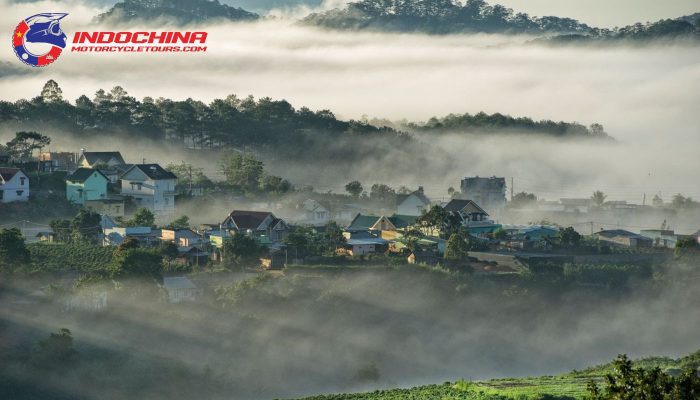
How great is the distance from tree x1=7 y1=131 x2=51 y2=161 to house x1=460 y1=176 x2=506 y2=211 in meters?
26.5

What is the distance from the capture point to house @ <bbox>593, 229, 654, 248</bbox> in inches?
2362

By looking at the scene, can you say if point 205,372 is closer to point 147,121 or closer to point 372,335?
point 372,335

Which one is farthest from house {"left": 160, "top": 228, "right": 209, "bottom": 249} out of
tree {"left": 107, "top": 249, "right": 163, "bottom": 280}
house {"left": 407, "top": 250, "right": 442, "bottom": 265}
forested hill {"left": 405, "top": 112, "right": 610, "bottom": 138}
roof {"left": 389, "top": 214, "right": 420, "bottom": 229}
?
forested hill {"left": 405, "top": 112, "right": 610, "bottom": 138}

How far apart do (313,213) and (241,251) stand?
45.5 feet

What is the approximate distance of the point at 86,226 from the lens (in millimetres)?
50375

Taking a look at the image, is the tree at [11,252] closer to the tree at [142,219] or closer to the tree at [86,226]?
the tree at [86,226]

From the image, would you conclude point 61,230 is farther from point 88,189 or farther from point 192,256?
point 88,189

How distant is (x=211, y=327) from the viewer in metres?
42.7

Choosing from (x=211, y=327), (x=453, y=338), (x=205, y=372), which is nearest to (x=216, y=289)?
(x=211, y=327)

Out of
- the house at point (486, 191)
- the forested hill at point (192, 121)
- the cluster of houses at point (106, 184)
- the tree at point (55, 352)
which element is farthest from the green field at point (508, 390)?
the forested hill at point (192, 121)

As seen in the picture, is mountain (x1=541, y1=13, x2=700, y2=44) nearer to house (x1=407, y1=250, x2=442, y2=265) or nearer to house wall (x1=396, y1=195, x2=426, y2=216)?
house wall (x1=396, y1=195, x2=426, y2=216)

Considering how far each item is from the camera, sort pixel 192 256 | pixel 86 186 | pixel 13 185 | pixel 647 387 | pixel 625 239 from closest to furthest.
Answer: pixel 647 387 → pixel 192 256 → pixel 13 185 → pixel 86 186 → pixel 625 239

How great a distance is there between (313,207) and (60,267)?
63.1 feet

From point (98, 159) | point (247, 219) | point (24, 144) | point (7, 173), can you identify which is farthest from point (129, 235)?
point (24, 144)
